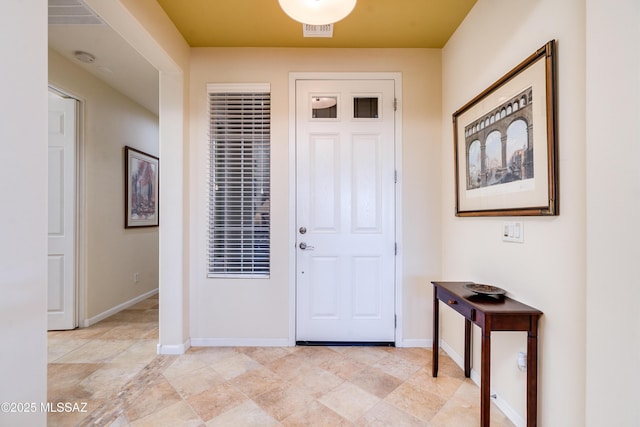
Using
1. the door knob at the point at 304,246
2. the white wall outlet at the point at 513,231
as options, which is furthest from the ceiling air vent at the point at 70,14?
the white wall outlet at the point at 513,231

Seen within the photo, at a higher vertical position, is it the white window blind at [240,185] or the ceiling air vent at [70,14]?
the ceiling air vent at [70,14]

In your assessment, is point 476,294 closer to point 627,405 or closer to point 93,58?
point 627,405

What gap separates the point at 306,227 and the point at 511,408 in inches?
72.7

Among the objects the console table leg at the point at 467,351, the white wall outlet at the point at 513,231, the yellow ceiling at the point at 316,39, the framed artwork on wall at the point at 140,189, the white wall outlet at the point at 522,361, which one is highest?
the yellow ceiling at the point at 316,39

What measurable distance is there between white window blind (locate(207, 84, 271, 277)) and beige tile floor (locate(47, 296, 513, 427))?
2.60 feet

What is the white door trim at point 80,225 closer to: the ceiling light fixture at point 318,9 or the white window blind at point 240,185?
the white window blind at point 240,185

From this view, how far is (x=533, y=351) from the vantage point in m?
1.44

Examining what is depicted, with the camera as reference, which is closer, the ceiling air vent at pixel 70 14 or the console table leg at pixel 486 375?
the console table leg at pixel 486 375

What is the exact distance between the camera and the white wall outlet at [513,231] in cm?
161

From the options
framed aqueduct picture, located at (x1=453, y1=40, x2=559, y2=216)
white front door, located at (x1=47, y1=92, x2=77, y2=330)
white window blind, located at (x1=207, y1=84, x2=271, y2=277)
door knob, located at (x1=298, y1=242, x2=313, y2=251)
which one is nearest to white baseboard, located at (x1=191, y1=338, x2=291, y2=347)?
white window blind, located at (x1=207, y1=84, x2=271, y2=277)

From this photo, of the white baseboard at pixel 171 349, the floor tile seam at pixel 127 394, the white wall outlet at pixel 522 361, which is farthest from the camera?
the white baseboard at pixel 171 349

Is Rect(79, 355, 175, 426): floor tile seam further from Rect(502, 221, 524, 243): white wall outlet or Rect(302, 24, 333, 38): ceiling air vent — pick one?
Rect(302, 24, 333, 38): ceiling air vent

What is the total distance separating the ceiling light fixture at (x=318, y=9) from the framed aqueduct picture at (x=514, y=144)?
99cm

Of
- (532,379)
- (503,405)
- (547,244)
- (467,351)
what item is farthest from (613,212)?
(467,351)
